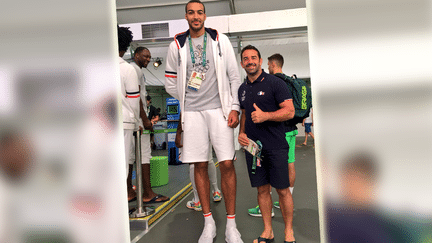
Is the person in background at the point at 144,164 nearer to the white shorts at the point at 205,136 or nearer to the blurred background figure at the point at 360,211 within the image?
the white shorts at the point at 205,136

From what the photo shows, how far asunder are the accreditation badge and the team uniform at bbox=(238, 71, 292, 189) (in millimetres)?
396

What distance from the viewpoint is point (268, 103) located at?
2.10m

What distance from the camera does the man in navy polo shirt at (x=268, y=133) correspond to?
2.02m

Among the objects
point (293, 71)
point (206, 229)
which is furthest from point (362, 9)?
Result: point (293, 71)

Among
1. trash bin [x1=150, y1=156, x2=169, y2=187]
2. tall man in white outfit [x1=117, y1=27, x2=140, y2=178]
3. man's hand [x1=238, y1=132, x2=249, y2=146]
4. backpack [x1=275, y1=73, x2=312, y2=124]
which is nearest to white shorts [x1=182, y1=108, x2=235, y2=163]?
man's hand [x1=238, y1=132, x2=249, y2=146]

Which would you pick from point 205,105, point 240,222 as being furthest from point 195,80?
point 240,222

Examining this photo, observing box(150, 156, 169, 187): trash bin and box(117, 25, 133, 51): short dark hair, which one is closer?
box(117, 25, 133, 51): short dark hair

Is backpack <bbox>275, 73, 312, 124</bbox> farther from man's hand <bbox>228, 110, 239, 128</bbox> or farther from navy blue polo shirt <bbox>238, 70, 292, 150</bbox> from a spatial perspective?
man's hand <bbox>228, 110, 239, 128</bbox>

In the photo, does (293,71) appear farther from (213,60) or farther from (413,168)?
(413,168)

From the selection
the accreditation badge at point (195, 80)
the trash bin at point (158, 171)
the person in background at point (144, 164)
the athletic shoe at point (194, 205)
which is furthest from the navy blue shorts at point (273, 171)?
the trash bin at point (158, 171)

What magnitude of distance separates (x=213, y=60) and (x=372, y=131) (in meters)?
1.60

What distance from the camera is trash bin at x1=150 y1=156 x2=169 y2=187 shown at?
13.7ft

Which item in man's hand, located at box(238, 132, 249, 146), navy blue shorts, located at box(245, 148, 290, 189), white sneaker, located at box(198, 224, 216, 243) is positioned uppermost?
man's hand, located at box(238, 132, 249, 146)

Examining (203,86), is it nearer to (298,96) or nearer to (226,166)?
(226,166)
